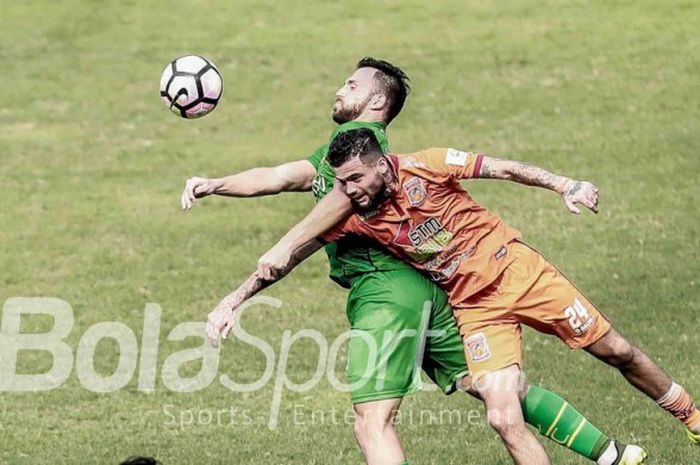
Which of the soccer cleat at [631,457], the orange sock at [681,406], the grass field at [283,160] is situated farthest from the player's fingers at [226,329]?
the orange sock at [681,406]

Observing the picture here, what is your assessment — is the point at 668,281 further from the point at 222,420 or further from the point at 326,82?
the point at 326,82

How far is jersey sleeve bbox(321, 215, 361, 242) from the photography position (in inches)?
339

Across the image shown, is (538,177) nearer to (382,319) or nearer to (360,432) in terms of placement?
(382,319)

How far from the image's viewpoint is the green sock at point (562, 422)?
351 inches

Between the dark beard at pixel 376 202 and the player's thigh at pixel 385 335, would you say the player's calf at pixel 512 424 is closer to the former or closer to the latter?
the player's thigh at pixel 385 335

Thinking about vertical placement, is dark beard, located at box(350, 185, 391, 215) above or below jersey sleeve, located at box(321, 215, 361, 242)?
above

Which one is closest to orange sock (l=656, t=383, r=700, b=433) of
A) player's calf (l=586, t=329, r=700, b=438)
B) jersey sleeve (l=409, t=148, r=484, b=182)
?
player's calf (l=586, t=329, r=700, b=438)

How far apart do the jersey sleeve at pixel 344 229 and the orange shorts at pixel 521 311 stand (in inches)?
32.0

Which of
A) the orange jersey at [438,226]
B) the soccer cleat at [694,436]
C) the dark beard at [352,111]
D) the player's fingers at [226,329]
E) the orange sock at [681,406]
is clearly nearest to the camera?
the player's fingers at [226,329]

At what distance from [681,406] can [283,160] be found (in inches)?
380

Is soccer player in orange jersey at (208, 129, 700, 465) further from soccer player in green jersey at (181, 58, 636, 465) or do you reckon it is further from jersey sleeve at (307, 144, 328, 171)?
jersey sleeve at (307, 144, 328, 171)

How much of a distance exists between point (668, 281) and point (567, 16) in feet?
31.0

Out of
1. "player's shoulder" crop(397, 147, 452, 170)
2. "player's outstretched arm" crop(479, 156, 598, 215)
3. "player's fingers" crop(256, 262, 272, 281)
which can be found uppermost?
"player's shoulder" crop(397, 147, 452, 170)

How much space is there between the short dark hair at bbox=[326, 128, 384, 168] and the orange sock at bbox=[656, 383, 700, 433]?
8.03 ft
